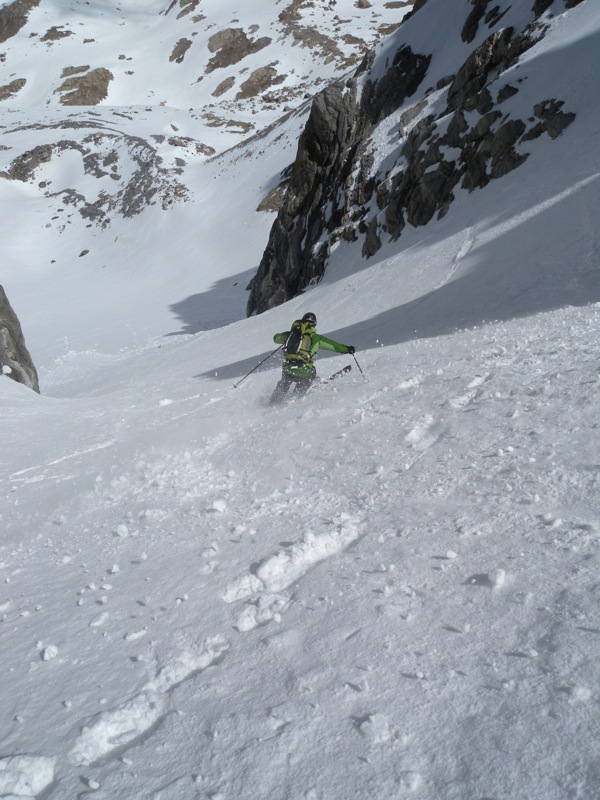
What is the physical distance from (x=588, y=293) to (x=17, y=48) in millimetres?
125367

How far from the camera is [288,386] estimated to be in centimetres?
969

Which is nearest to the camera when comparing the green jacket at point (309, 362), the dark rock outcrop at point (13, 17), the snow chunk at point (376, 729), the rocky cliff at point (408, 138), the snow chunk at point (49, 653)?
the snow chunk at point (376, 729)

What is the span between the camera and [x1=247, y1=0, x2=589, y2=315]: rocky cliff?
17.7 metres

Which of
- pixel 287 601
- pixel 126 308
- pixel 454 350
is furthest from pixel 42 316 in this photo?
pixel 287 601

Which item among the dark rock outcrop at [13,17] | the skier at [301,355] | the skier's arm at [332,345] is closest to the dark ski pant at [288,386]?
the skier at [301,355]

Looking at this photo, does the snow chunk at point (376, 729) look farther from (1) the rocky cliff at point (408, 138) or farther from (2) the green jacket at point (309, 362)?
(1) the rocky cliff at point (408, 138)

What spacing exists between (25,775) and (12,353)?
720 inches

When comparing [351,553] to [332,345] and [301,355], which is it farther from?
[332,345]

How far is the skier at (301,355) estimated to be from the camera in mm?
9586

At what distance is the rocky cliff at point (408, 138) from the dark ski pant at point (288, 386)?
36.2 feet

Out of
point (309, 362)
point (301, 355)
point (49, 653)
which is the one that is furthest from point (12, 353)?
point (49, 653)

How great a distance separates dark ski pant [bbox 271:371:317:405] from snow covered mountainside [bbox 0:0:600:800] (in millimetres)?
233

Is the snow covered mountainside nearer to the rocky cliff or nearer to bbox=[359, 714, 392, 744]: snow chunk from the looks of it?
bbox=[359, 714, 392, 744]: snow chunk

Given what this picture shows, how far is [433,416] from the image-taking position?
22.5ft
